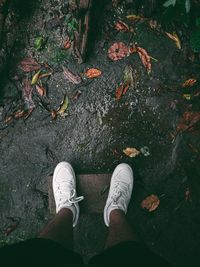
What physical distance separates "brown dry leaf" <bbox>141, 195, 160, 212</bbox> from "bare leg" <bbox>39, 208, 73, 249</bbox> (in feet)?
2.05

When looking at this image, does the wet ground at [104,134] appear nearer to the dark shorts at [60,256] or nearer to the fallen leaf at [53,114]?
the fallen leaf at [53,114]

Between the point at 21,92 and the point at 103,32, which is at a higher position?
the point at 103,32

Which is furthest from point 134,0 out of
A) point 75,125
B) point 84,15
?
point 75,125

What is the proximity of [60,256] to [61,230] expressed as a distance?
0.43 m

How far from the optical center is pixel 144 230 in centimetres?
273

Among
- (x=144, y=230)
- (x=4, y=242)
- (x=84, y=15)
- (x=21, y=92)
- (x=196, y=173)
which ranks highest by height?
(x=84, y=15)

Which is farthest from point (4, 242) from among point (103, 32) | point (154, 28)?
point (154, 28)

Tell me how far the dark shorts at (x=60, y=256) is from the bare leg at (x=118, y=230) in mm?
181

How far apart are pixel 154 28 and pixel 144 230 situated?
5.57ft

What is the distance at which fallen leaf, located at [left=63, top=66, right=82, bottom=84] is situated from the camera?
9.43ft

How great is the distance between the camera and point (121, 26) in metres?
2.89

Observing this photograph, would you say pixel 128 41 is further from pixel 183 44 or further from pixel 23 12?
pixel 23 12

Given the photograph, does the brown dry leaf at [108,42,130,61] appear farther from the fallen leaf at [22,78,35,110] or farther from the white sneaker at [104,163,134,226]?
the white sneaker at [104,163,134,226]

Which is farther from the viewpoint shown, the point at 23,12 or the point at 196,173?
the point at 23,12
